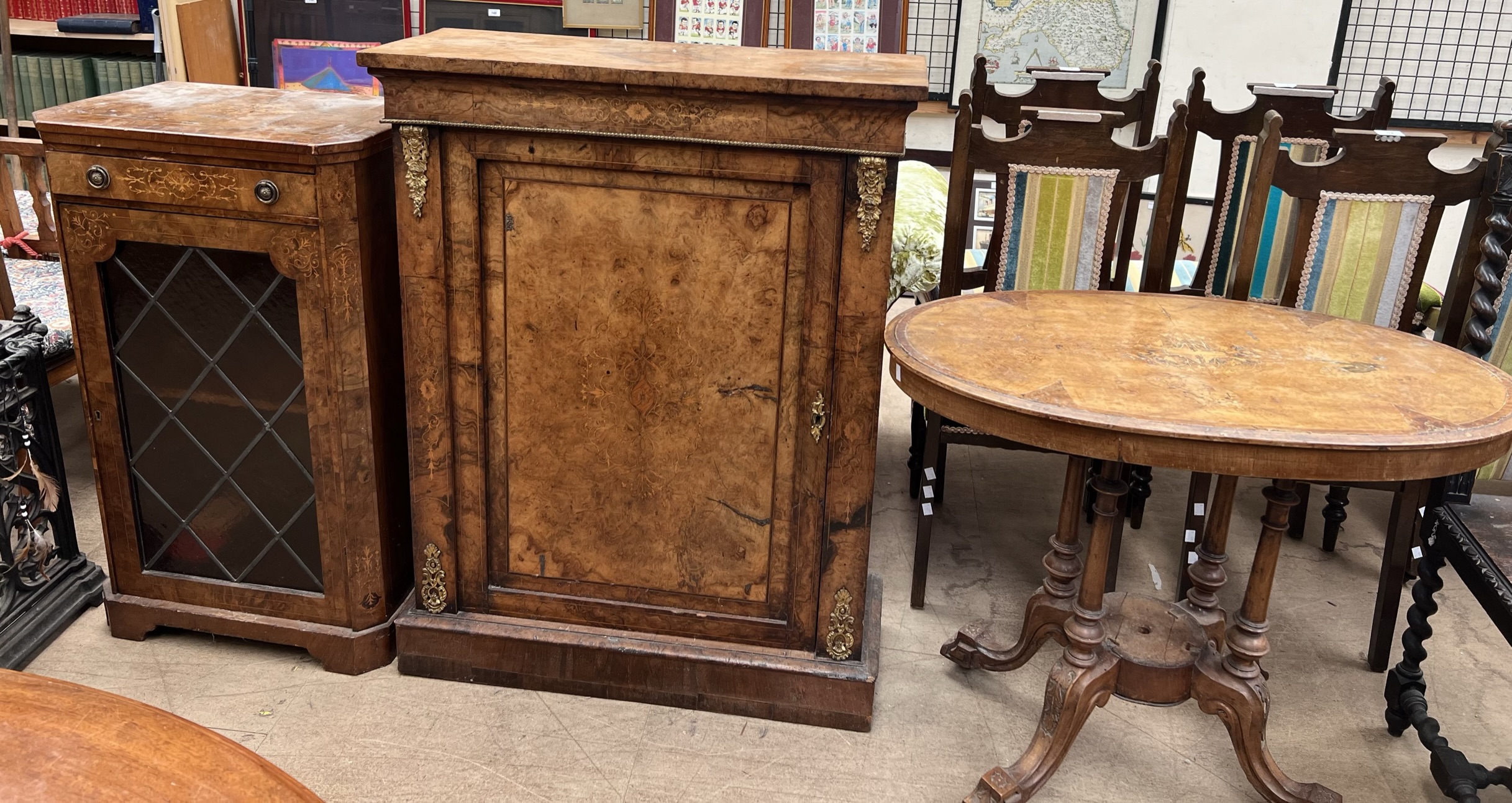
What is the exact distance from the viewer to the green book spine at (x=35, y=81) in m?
5.71

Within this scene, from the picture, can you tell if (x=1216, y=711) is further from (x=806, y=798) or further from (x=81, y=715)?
(x=81, y=715)

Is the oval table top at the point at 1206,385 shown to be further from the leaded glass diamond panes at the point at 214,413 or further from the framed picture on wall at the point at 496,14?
the framed picture on wall at the point at 496,14

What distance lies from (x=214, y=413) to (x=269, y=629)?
512mm

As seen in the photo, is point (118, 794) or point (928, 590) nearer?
point (118, 794)

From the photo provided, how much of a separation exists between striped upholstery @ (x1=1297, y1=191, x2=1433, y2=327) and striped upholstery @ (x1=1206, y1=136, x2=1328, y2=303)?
1.04 feet

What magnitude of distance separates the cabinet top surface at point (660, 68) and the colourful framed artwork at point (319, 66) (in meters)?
3.85

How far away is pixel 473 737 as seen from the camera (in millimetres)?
2400

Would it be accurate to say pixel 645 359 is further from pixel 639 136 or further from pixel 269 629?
pixel 269 629

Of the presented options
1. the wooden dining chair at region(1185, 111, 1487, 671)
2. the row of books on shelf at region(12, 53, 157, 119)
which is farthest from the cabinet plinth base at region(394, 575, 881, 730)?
the row of books on shelf at region(12, 53, 157, 119)

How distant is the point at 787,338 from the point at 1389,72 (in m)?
4.88

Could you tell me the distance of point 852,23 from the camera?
574cm

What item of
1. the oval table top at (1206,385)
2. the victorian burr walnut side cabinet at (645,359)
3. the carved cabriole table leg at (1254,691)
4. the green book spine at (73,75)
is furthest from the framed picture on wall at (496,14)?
the carved cabriole table leg at (1254,691)

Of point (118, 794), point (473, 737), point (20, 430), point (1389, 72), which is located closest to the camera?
point (118, 794)

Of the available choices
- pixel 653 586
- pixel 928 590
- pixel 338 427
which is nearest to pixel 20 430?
pixel 338 427
